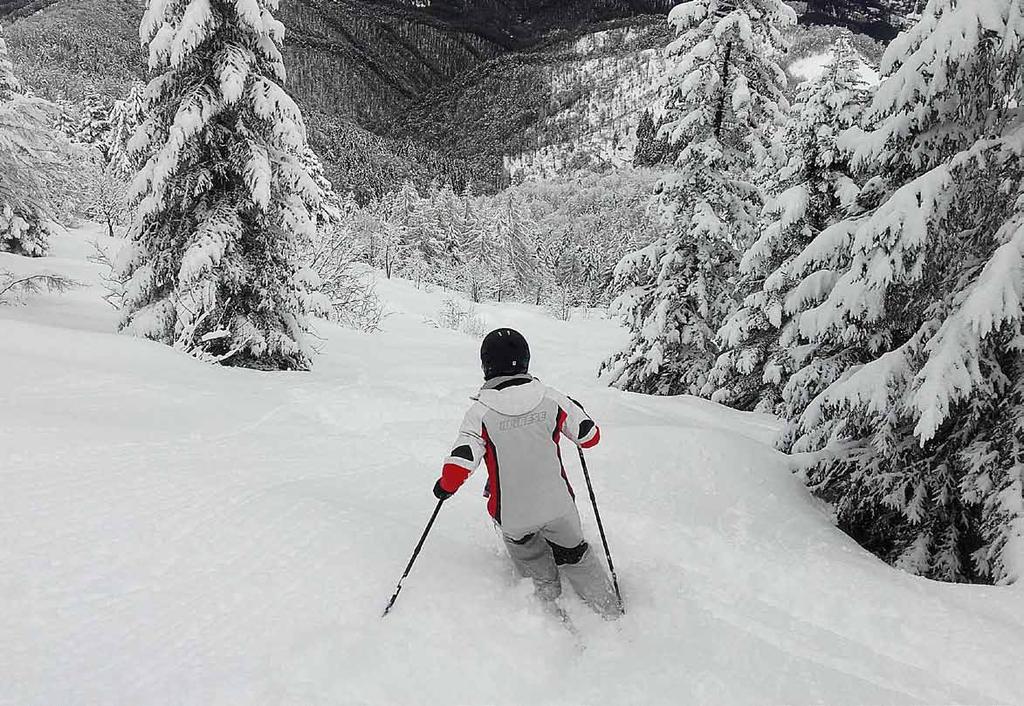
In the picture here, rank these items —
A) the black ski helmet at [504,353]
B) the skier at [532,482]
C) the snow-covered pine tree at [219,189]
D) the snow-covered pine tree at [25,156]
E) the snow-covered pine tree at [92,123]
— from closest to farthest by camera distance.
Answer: the skier at [532,482]
the black ski helmet at [504,353]
the snow-covered pine tree at [219,189]
the snow-covered pine tree at [25,156]
the snow-covered pine tree at [92,123]

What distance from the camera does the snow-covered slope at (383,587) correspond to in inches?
102

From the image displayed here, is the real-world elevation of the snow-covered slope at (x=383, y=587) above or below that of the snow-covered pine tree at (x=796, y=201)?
below

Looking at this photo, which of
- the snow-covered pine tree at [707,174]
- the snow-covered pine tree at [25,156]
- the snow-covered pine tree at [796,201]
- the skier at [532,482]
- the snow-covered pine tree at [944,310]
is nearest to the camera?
the skier at [532,482]

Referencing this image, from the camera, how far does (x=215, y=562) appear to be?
3209mm

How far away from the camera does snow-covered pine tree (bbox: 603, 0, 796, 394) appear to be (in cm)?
1353

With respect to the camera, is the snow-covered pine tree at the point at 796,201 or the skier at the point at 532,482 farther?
the snow-covered pine tree at the point at 796,201

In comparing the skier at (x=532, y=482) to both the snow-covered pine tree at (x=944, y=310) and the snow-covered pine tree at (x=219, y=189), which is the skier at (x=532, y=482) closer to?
the snow-covered pine tree at (x=944, y=310)

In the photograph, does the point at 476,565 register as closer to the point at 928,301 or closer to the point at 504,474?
the point at 504,474

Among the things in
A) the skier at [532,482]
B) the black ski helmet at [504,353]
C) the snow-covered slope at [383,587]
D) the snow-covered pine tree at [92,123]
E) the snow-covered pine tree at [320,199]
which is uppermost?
the snow-covered pine tree at [92,123]

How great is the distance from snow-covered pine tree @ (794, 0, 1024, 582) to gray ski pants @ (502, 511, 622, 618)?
8.96ft

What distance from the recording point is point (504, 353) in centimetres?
368

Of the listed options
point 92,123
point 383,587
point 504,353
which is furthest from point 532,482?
point 92,123

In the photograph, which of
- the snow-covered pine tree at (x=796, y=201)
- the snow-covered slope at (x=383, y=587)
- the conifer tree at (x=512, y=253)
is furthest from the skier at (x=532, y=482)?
the conifer tree at (x=512, y=253)

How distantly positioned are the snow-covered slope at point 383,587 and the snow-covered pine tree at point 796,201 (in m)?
6.61
